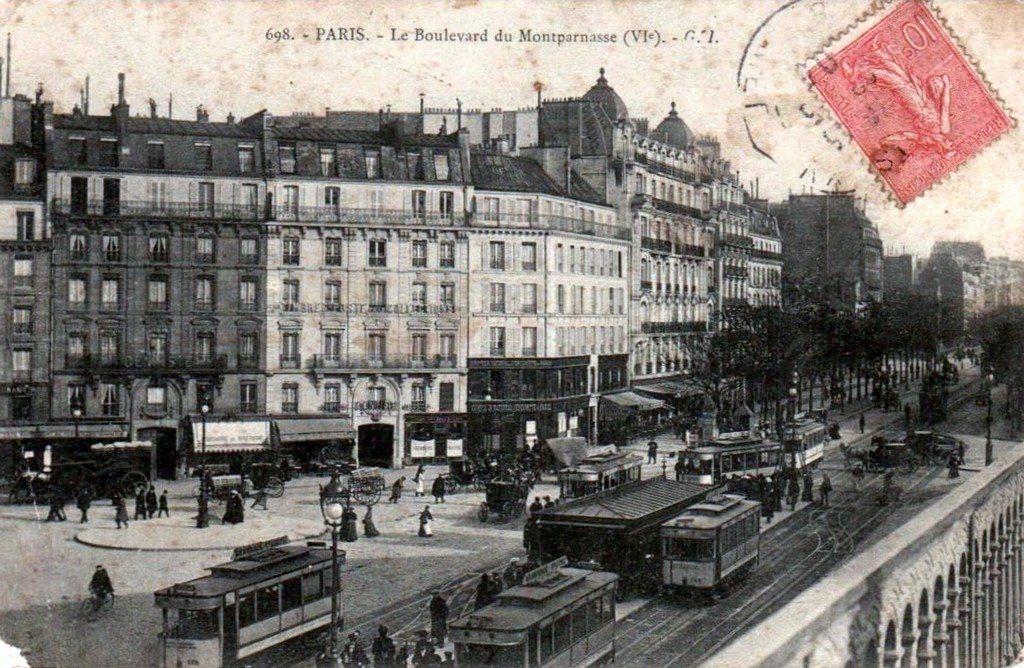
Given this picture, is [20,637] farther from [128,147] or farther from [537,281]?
[537,281]

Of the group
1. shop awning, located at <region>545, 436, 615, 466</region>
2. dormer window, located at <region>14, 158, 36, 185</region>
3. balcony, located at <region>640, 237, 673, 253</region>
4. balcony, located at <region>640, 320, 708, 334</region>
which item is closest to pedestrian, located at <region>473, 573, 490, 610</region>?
shop awning, located at <region>545, 436, 615, 466</region>

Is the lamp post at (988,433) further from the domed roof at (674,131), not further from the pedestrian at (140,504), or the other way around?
the pedestrian at (140,504)

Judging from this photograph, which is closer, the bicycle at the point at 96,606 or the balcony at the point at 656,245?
the bicycle at the point at 96,606

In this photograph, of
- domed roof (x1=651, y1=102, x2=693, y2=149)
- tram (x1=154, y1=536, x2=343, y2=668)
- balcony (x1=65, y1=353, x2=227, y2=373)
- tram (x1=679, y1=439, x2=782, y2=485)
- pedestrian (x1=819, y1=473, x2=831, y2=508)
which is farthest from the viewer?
tram (x1=679, y1=439, x2=782, y2=485)

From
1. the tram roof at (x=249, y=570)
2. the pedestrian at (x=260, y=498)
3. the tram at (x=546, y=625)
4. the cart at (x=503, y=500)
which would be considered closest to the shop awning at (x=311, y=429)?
the pedestrian at (x=260, y=498)

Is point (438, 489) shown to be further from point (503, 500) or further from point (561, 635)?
point (561, 635)

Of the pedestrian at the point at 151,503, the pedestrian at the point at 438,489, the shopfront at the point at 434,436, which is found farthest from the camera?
the pedestrian at the point at 438,489

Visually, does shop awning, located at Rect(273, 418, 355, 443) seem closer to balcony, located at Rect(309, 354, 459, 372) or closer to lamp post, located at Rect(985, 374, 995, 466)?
balcony, located at Rect(309, 354, 459, 372)

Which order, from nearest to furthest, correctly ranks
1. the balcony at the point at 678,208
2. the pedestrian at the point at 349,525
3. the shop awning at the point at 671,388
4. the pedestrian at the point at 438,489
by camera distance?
the pedestrian at the point at 349,525
the pedestrian at the point at 438,489
the shop awning at the point at 671,388
the balcony at the point at 678,208
